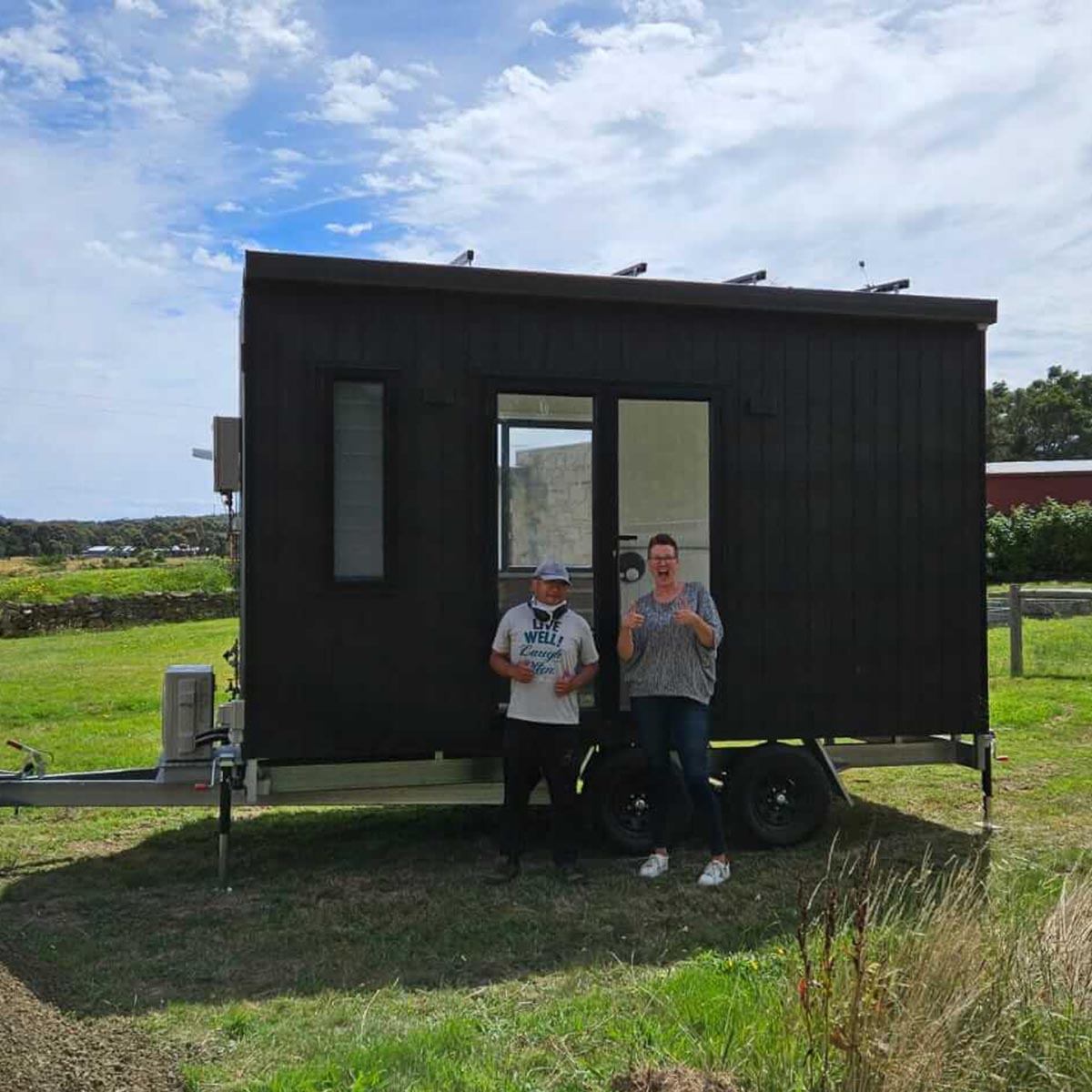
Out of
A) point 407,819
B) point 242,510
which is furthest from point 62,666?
point 242,510

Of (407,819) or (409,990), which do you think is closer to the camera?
(409,990)

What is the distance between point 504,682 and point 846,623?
1.93m

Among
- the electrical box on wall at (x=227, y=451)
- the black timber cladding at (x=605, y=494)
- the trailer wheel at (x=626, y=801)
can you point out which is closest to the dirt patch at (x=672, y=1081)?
the black timber cladding at (x=605, y=494)

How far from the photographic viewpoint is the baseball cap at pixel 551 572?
6.03 metres

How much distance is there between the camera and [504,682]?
247 inches

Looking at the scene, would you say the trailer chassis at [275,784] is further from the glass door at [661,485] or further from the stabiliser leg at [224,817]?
the glass door at [661,485]

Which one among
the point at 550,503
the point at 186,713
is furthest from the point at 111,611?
the point at 550,503

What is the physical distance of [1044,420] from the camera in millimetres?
63438

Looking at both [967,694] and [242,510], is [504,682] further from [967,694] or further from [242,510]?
[967,694]

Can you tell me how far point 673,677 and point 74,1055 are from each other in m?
3.21

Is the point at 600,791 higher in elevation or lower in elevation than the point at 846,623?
lower

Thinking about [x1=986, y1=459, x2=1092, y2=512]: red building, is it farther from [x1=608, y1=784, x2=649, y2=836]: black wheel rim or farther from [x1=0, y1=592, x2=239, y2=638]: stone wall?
[x1=608, y1=784, x2=649, y2=836]: black wheel rim

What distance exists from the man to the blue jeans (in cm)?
34

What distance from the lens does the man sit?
19.7 ft
